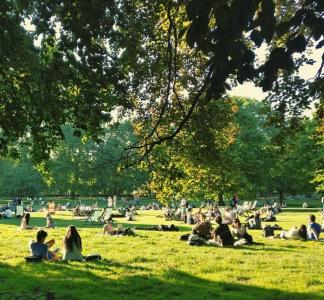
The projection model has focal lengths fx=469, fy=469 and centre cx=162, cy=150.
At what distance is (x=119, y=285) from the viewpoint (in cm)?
1091

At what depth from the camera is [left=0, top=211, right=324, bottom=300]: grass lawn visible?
10.3 meters

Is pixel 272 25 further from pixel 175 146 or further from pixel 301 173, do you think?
pixel 301 173

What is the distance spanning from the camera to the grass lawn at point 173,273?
10.3 meters

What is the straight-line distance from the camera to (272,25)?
407 cm

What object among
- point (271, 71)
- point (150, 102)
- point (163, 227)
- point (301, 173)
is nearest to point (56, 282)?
point (150, 102)

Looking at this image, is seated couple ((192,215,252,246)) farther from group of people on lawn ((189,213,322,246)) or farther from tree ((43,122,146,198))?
tree ((43,122,146,198))

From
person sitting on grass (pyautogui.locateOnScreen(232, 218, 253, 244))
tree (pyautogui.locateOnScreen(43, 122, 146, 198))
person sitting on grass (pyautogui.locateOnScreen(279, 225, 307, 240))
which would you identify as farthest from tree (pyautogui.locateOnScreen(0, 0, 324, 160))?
tree (pyautogui.locateOnScreen(43, 122, 146, 198))

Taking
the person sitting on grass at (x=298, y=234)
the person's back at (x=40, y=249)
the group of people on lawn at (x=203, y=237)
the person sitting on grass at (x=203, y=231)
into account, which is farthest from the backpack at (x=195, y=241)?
the person's back at (x=40, y=249)

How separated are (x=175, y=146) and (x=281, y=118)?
13.7 feet

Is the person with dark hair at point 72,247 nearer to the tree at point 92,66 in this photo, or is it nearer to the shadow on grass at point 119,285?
the shadow on grass at point 119,285

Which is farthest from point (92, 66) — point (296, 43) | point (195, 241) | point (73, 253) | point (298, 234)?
point (298, 234)

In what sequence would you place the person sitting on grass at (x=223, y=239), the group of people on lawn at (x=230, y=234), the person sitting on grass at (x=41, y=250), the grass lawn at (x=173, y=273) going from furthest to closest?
the group of people on lawn at (x=230, y=234) < the person sitting on grass at (x=223, y=239) < the person sitting on grass at (x=41, y=250) < the grass lawn at (x=173, y=273)

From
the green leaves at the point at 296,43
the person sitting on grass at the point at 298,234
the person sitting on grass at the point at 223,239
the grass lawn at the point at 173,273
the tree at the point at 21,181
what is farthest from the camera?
the tree at the point at 21,181

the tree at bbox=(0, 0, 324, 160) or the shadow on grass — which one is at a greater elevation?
the tree at bbox=(0, 0, 324, 160)
